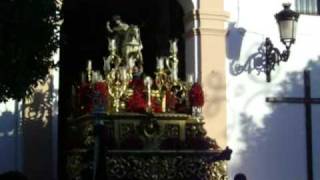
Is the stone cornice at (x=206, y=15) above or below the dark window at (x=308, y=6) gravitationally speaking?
below

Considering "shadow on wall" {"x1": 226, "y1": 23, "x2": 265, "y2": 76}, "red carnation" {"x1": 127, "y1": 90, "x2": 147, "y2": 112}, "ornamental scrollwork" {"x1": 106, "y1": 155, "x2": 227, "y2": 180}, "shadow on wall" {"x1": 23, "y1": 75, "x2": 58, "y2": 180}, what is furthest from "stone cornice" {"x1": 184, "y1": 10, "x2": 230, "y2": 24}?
"shadow on wall" {"x1": 23, "y1": 75, "x2": 58, "y2": 180}

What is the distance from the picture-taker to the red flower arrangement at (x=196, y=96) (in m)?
12.6

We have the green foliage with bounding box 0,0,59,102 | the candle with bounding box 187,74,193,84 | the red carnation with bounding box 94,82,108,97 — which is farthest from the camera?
the candle with bounding box 187,74,193,84

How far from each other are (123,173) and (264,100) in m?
3.68

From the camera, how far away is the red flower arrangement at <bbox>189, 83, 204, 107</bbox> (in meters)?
12.6

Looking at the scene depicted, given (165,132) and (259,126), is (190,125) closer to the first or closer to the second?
(165,132)

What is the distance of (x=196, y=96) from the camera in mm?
12664

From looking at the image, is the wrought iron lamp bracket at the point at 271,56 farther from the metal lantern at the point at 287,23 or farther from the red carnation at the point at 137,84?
the red carnation at the point at 137,84

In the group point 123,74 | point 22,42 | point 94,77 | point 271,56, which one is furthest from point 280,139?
point 22,42

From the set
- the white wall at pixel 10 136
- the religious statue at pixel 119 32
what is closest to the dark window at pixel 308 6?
the religious statue at pixel 119 32

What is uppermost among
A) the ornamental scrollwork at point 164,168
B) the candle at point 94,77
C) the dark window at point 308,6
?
the dark window at point 308,6

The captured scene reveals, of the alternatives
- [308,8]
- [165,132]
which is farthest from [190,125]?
[308,8]

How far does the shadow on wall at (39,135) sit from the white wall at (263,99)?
3.29 m

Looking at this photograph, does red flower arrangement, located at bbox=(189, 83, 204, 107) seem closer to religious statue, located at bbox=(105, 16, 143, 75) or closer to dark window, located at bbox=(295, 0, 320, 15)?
religious statue, located at bbox=(105, 16, 143, 75)
